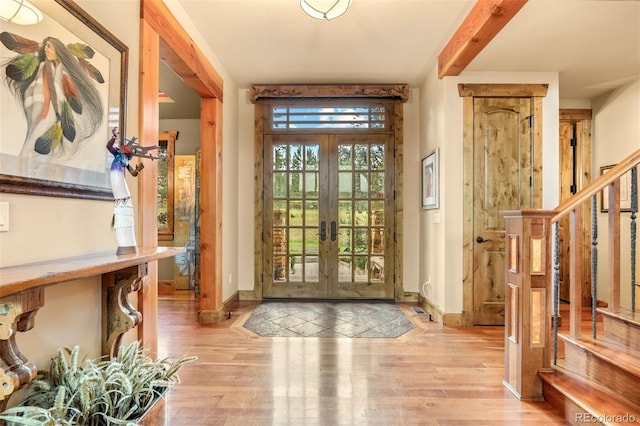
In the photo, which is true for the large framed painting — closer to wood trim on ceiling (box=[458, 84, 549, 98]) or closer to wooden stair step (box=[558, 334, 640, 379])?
wooden stair step (box=[558, 334, 640, 379])

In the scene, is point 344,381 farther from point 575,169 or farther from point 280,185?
point 575,169

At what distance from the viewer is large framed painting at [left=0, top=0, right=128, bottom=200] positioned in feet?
3.99

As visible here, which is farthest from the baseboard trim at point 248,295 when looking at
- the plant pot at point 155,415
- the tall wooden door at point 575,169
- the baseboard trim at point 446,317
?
the tall wooden door at point 575,169

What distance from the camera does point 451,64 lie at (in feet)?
10.6

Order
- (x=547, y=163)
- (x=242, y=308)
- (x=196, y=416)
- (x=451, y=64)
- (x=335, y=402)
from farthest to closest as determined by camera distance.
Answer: (x=242, y=308) → (x=547, y=163) → (x=451, y=64) → (x=335, y=402) → (x=196, y=416)

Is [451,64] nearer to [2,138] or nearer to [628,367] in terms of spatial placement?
[628,367]

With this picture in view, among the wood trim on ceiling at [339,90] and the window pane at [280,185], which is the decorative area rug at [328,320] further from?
the wood trim on ceiling at [339,90]

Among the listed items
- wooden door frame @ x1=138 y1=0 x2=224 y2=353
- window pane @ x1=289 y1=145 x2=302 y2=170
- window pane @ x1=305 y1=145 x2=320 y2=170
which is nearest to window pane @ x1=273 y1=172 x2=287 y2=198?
window pane @ x1=289 y1=145 x2=302 y2=170

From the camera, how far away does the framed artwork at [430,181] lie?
12.4 feet

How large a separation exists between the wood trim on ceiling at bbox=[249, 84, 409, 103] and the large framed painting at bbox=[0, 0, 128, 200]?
2.67 m

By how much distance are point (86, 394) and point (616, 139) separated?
561 cm

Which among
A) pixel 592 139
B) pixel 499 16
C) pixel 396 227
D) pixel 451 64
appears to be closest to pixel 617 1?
pixel 499 16

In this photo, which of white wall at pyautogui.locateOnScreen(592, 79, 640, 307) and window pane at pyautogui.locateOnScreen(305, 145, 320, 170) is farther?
window pane at pyautogui.locateOnScreen(305, 145, 320, 170)

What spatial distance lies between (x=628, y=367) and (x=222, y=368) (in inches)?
98.8
